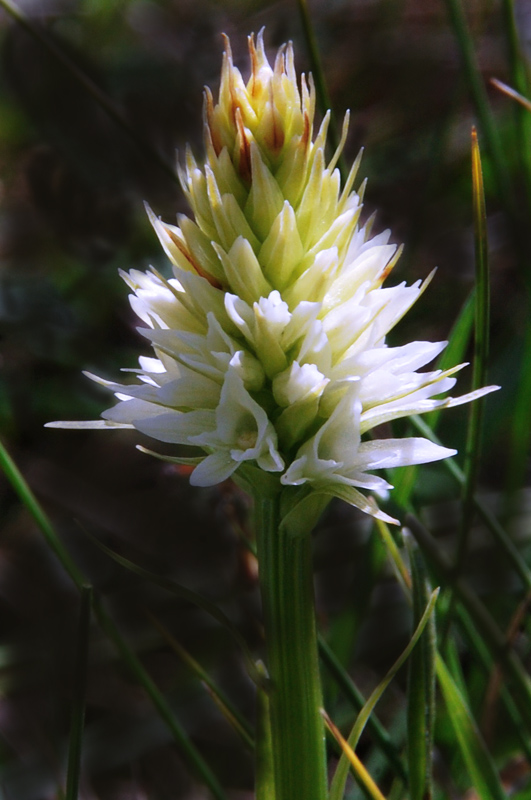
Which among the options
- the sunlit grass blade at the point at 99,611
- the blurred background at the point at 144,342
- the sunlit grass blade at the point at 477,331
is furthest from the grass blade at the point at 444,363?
the sunlit grass blade at the point at 99,611

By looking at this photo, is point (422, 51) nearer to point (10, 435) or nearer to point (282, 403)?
point (10, 435)

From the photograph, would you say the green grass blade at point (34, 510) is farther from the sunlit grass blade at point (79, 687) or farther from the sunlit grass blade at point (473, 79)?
the sunlit grass blade at point (473, 79)

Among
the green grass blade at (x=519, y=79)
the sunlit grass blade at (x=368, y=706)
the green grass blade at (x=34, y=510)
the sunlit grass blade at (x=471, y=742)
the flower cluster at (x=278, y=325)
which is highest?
the green grass blade at (x=519, y=79)

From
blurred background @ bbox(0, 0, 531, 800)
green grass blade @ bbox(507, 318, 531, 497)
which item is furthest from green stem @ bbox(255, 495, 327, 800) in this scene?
green grass blade @ bbox(507, 318, 531, 497)

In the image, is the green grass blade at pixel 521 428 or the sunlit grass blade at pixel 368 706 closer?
the sunlit grass blade at pixel 368 706

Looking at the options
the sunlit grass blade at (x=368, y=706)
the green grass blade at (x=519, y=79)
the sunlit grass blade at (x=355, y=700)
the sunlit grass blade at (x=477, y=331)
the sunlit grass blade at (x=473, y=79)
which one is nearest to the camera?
the sunlit grass blade at (x=368, y=706)

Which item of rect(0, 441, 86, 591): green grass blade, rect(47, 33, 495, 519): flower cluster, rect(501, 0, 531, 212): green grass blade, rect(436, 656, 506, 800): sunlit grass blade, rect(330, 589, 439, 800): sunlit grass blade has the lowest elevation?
rect(436, 656, 506, 800): sunlit grass blade

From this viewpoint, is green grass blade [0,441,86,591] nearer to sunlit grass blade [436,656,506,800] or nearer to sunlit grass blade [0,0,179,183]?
sunlit grass blade [436,656,506,800]
